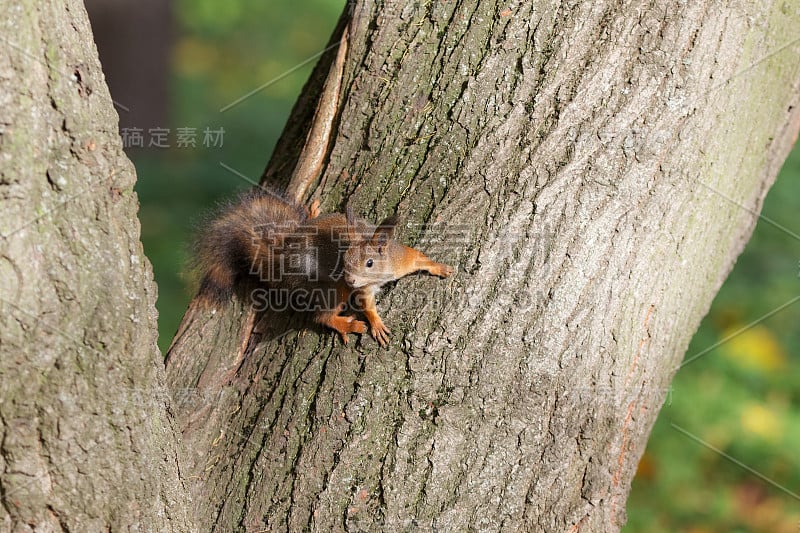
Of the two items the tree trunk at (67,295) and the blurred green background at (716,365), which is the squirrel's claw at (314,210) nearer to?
the blurred green background at (716,365)

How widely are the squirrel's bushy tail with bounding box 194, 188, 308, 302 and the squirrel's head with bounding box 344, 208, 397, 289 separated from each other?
9.8 inches

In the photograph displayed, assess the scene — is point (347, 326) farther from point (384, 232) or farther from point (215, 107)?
point (215, 107)

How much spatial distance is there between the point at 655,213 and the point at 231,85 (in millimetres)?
10008

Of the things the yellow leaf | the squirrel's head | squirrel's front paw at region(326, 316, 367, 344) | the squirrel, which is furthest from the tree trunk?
the yellow leaf

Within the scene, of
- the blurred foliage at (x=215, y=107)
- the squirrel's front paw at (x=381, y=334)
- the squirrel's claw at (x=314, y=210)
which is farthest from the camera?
the blurred foliage at (x=215, y=107)

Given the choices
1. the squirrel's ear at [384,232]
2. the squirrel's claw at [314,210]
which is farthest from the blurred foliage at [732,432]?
the squirrel's claw at [314,210]

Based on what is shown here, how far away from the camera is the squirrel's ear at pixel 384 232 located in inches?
95.2

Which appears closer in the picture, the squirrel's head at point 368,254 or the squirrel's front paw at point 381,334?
the squirrel's front paw at point 381,334

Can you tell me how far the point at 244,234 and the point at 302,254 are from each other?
25 cm

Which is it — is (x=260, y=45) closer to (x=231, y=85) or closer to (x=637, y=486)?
(x=231, y=85)

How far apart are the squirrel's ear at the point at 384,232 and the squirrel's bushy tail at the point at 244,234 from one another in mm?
414

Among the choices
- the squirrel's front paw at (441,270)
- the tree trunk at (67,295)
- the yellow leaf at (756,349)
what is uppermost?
the yellow leaf at (756,349)

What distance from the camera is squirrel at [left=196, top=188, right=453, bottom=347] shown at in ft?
8.41

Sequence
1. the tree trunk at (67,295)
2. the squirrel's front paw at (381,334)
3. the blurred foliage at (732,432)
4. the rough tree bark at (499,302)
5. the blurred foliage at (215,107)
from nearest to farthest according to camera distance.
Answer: the tree trunk at (67,295) < the rough tree bark at (499,302) < the squirrel's front paw at (381,334) < the blurred foliage at (732,432) < the blurred foliage at (215,107)
